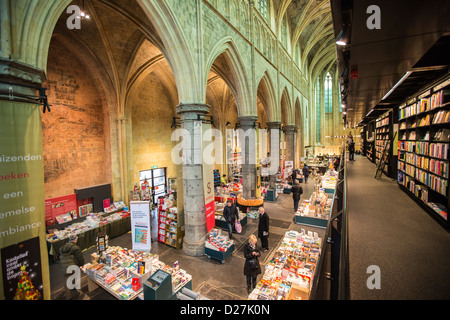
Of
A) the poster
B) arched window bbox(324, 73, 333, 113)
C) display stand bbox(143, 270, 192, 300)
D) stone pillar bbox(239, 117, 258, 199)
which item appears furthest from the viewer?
arched window bbox(324, 73, 333, 113)

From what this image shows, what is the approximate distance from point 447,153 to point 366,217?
Result: 1734mm

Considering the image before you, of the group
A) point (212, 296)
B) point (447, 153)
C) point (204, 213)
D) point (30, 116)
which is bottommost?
point (212, 296)

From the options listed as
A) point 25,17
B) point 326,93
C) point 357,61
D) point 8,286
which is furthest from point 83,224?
point 326,93

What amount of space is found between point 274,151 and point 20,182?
13.9 meters

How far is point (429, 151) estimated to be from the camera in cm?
445

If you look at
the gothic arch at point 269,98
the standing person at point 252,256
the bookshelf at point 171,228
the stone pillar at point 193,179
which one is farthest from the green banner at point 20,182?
the gothic arch at point 269,98

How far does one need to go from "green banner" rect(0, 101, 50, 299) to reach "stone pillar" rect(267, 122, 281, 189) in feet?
Answer: 42.3

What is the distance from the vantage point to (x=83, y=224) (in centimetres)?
856

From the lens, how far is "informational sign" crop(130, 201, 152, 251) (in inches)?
259

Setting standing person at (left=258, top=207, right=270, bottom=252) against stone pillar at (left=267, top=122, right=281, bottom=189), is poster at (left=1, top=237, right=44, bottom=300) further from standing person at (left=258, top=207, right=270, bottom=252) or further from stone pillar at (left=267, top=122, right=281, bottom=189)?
stone pillar at (left=267, top=122, right=281, bottom=189)

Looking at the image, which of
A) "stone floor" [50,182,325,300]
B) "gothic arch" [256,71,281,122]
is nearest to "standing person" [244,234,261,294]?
"stone floor" [50,182,325,300]

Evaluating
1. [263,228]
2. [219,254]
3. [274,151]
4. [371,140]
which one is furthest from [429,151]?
[371,140]

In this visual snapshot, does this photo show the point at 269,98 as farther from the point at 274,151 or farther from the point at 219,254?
the point at 219,254

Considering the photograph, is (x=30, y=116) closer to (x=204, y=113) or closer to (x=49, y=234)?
(x=204, y=113)
